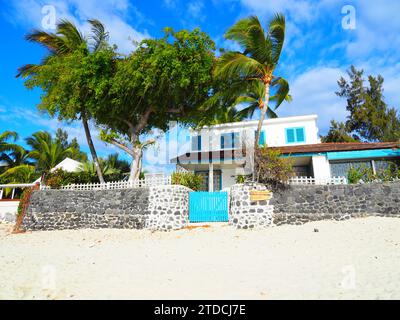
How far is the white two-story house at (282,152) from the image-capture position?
1431cm

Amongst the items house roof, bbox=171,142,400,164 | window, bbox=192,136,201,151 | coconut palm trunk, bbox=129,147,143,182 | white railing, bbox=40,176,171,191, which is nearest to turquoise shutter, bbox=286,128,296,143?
house roof, bbox=171,142,400,164

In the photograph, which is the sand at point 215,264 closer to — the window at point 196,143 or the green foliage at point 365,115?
the window at point 196,143

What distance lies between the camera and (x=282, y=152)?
15.3 metres

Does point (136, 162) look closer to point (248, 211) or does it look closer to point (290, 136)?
point (248, 211)

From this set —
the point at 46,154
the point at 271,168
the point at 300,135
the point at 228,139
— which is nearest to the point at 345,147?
the point at 300,135

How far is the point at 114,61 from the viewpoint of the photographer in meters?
13.8

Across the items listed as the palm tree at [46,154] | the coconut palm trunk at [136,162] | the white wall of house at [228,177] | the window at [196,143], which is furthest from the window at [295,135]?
the palm tree at [46,154]

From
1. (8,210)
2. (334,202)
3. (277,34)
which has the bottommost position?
(8,210)

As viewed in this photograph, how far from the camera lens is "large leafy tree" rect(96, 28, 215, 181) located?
491 inches

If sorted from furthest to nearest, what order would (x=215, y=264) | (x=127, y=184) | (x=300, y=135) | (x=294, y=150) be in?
(x=300, y=135), (x=294, y=150), (x=127, y=184), (x=215, y=264)

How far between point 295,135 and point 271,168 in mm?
10242

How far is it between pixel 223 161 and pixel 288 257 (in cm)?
1072

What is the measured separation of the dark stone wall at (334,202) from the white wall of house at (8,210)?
15.7 metres
